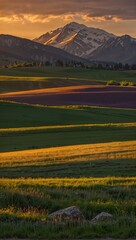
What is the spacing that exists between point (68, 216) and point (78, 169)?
547 inches

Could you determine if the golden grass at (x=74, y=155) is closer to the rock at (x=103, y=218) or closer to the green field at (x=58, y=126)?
the green field at (x=58, y=126)

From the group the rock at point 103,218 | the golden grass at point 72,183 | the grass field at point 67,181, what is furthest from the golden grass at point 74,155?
the rock at point 103,218

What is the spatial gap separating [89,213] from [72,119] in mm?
59584

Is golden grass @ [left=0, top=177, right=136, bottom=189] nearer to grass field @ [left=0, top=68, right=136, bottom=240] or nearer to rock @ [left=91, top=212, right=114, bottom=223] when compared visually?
grass field @ [left=0, top=68, right=136, bottom=240]

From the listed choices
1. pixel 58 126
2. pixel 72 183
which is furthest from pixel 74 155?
pixel 58 126

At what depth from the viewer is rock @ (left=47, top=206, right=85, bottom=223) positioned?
13.6m

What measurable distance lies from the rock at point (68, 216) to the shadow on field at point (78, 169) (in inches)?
438

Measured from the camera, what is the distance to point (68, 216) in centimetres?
1377

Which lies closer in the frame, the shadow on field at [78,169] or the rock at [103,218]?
the rock at [103,218]

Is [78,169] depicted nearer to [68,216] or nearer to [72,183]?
[72,183]

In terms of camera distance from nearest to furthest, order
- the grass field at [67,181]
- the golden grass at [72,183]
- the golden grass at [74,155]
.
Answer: the grass field at [67,181] < the golden grass at [72,183] < the golden grass at [74,155]

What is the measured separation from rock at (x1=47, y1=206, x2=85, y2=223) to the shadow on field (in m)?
11.1

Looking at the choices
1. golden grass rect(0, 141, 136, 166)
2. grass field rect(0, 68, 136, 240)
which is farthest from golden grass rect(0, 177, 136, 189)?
golden grass rect(0, 141, 136, 166)

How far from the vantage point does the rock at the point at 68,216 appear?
44.6 feet
